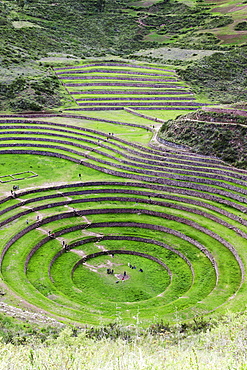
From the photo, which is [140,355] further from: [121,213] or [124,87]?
[124,87]

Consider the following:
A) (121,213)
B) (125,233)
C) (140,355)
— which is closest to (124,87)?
(121,213)

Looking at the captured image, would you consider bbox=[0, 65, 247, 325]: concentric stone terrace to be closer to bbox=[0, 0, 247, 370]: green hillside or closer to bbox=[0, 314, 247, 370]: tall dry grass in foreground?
bbox=[0, 0, 247, 370]: green hillside

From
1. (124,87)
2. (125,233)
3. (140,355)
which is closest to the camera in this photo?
(140,355)

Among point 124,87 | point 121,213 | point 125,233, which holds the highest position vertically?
point 124,87

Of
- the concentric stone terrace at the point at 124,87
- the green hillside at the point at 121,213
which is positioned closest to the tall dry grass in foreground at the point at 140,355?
the green hillside at the point at 121,213

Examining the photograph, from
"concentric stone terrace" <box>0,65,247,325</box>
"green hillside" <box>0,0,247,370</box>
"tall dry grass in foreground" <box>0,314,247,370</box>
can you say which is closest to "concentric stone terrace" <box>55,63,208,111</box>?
"green hillside" <box>0,0,247,370</box>

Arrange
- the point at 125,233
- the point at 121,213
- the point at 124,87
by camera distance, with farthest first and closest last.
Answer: the point at 124,87, the point at 121,213, the point at 125,233
